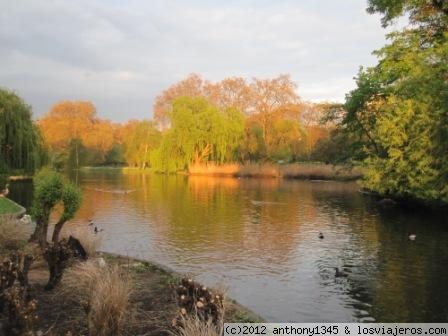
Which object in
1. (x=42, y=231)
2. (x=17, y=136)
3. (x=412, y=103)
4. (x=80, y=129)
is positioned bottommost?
(x=42, y=231)

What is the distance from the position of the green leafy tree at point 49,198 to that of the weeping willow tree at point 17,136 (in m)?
20.7

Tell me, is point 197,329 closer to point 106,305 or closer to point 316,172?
point 106,305

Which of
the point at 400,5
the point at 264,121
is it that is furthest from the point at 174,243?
the point at 264,121

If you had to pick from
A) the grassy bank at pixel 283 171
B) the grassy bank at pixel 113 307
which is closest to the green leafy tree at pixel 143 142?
Answer: the grassy bank at pixel 283 171

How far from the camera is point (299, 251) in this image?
1404 cm

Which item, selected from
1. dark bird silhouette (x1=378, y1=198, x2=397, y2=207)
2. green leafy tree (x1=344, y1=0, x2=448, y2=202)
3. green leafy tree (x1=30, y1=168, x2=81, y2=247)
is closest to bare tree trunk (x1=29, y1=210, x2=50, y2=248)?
green leafy tree (x1=30, y1=168, x2=81, y2=247)

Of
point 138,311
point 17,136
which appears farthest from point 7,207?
point 138,311

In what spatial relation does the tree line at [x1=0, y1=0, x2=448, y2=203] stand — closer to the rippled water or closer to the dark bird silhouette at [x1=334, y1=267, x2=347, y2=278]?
the rippled water

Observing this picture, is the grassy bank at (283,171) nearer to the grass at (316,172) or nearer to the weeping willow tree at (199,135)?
the grass at (316,172)

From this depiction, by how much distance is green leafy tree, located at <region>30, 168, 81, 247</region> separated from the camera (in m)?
10.8

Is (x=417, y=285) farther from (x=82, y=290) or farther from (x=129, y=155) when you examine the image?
(x=129, y=155)

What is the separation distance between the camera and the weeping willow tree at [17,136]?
30516 mm

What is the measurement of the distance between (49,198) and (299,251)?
7611mm

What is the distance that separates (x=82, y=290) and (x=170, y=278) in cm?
208
